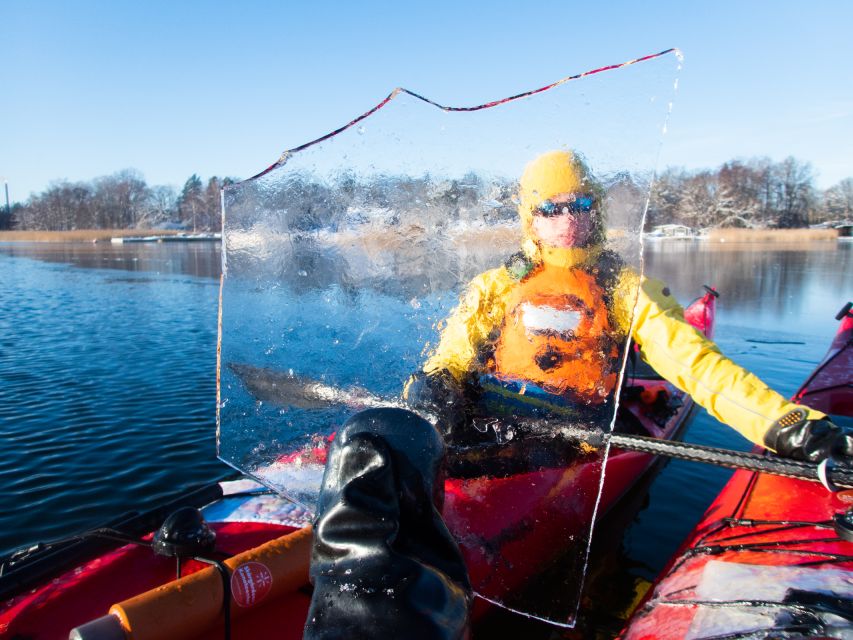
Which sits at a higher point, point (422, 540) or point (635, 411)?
point (422, 540)

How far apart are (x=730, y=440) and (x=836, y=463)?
5.04 m

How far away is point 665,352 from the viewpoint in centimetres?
319

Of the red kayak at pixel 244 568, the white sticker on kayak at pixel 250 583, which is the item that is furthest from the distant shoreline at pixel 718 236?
the white sticker on kayak at pixel 250 583

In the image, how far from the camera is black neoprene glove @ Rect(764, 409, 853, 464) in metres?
2.88

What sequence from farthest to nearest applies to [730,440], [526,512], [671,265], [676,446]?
1. [671,265]
2. [730,440]
3. [676,446]
4. [526,512]

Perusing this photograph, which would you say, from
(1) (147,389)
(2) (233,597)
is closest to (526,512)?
(2) (233,597)

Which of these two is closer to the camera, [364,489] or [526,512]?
[364,489]

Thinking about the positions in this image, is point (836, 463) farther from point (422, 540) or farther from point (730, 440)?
point (730, 440)

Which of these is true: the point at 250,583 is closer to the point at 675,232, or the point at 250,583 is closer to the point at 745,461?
the point at 745,461

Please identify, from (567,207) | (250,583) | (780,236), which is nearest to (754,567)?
(567,207)

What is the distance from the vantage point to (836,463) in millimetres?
2818

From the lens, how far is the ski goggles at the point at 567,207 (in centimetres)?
226

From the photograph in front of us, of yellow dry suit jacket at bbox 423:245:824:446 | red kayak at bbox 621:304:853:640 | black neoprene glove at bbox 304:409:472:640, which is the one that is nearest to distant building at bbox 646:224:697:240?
red kayak at bbox 621:304:853:640

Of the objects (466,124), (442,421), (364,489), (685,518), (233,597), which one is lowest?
(685,518)
